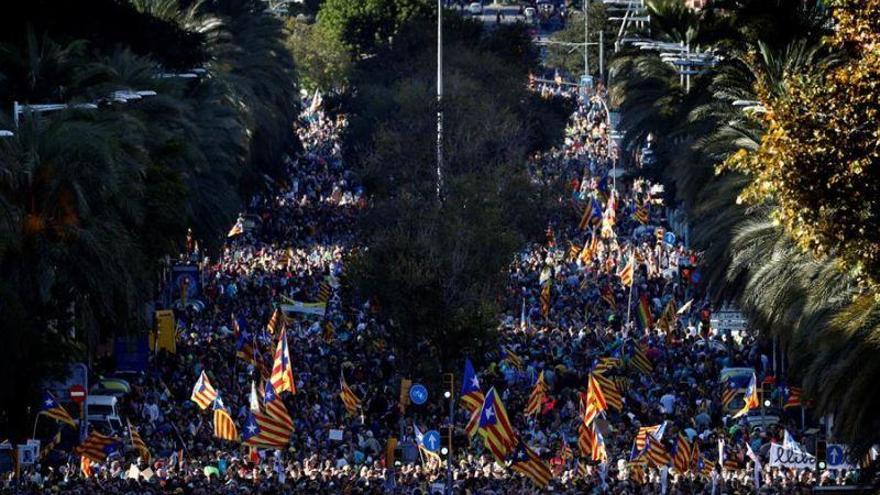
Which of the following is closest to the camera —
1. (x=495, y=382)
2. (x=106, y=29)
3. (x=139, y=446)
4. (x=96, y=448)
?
(x=96, y=448)

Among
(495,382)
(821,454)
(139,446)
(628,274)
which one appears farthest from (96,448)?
(628,274)

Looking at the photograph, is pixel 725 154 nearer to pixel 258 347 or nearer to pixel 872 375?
pixel 258 347

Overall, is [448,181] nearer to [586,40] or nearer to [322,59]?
[322,59]

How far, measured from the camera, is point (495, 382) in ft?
203

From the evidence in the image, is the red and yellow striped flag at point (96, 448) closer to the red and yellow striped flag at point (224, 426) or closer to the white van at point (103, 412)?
the red and yellow striped flag at point (224, 426)

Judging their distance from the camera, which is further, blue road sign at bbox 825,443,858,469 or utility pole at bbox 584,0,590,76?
utility pole at bbox 584,0,590,76

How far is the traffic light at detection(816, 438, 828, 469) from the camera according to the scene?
4909cm

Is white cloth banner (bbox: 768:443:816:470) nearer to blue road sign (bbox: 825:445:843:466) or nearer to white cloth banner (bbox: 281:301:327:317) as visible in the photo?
blue road sign (bbox: 825:445:843:466)

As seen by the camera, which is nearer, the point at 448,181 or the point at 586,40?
the point at 448,181

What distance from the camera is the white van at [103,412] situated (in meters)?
57.2

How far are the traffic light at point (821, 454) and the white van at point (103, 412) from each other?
48.8 feet

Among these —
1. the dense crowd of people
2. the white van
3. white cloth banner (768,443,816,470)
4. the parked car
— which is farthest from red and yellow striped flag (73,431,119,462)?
the parked car

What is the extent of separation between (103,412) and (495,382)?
9.13 metres

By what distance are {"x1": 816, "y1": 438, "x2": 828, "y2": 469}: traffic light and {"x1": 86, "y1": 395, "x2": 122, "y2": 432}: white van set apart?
14863mm
